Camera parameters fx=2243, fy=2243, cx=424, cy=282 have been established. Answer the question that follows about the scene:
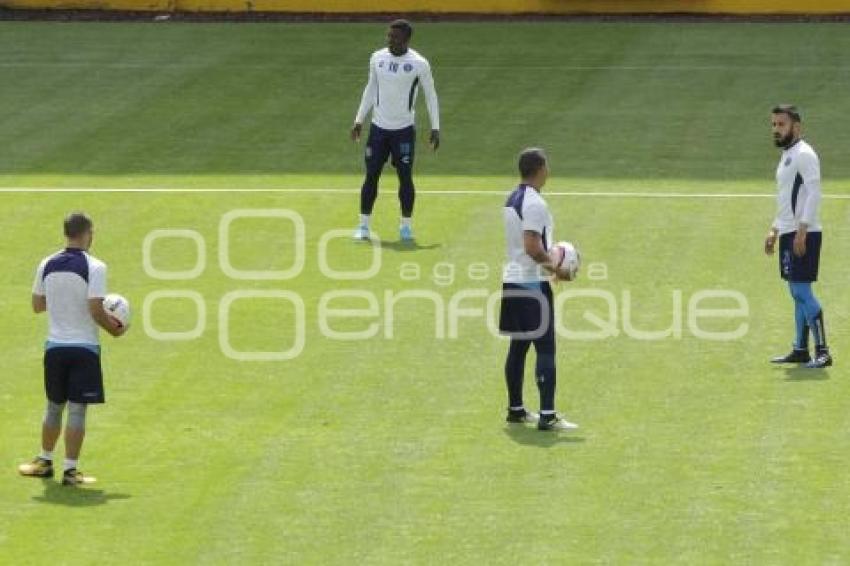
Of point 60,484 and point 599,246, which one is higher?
point 599,246

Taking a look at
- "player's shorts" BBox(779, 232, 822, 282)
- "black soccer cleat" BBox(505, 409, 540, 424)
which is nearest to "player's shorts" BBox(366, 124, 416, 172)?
"player's shorts" BBox(779, 232, 822, 282)

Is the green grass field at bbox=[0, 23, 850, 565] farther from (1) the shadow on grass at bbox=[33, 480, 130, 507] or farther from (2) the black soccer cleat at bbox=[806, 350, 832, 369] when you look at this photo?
(2) the black soccer cleat at bbox=[806, 350, 832, 369]

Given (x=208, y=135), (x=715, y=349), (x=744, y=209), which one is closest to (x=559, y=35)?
(x=208, y=135)

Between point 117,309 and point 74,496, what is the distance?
1284 mm

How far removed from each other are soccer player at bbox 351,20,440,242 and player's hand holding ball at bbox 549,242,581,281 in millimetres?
7304

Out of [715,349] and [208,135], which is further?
[208,135]

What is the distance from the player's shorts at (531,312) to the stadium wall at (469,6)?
22.3m

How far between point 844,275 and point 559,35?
612 inches

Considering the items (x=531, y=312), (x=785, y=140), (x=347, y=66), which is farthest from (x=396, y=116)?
(x=347, y=66)

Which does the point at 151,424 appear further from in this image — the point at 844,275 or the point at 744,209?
the point at 744,209

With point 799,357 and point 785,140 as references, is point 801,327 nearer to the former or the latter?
point 799,357

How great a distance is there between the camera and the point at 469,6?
127ft

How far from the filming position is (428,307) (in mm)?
20906

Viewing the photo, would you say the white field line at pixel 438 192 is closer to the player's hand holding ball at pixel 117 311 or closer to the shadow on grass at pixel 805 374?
the shadow on grass at pixel 805 374
